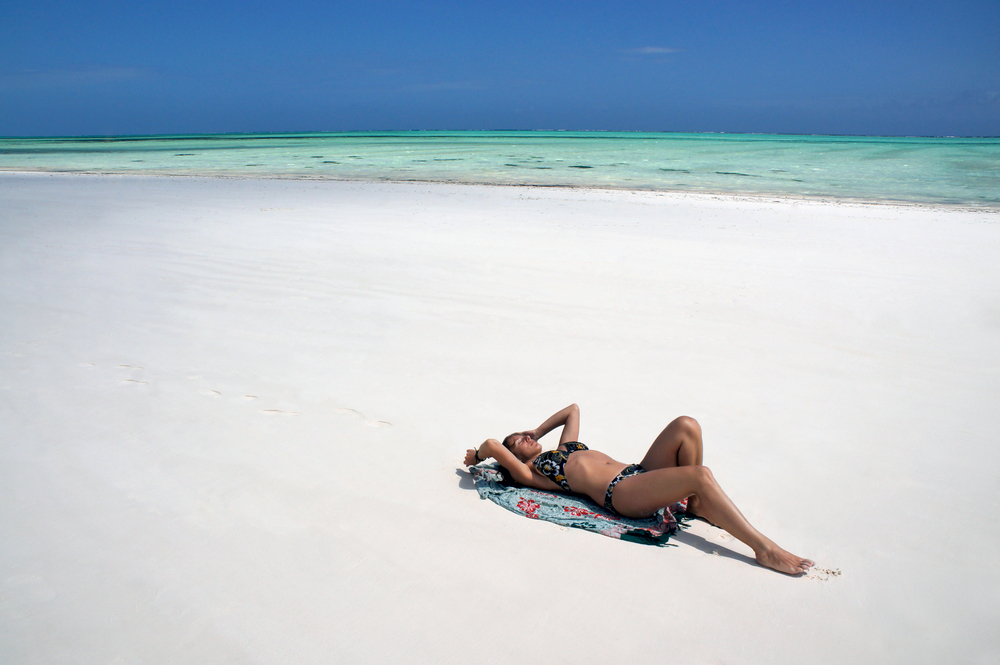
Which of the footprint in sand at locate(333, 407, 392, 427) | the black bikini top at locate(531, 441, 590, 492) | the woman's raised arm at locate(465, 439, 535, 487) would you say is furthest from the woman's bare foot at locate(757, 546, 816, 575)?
the footprint in sand at locate(333, 407, 392, 427)

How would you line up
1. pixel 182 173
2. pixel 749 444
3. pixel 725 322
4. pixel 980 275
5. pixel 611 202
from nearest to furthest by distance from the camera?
pixel 749 444 → pixel 725 322 → pixel 980 275 → pixel 611 202 → pixel 182 173

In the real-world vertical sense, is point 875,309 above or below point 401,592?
above

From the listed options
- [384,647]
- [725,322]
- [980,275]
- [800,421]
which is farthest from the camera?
[980,275]

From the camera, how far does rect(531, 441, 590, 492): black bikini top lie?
3.19 meters

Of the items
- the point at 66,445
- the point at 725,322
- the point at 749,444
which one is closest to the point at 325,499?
the point at 66,445

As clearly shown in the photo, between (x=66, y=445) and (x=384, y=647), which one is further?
(x=66, y=445)

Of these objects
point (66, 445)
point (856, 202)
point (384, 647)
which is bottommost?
point (384, 647)

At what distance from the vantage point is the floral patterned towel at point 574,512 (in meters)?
2.81

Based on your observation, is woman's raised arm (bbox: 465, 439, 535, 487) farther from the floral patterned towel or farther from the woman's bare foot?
the woman's bare foot

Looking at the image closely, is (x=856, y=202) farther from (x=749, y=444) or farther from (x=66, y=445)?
(x=66, y=445)

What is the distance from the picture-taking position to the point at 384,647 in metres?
2.15

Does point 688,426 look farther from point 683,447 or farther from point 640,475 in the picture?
point 640,475

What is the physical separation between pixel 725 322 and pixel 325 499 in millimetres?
4072

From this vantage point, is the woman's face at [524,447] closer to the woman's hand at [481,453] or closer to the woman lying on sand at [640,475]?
the woman lying on sand at [640,475]
